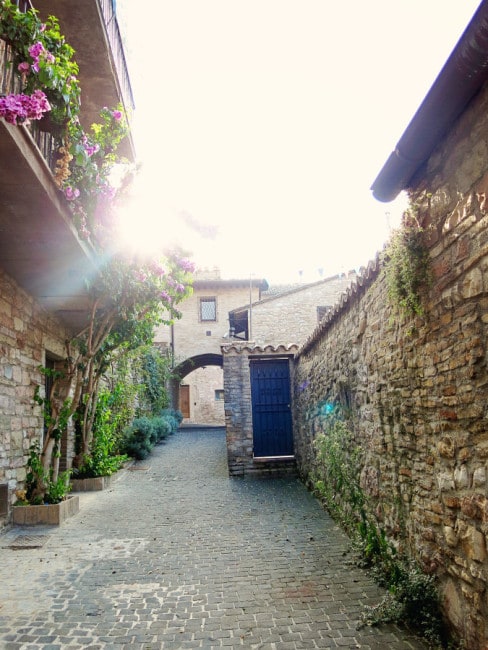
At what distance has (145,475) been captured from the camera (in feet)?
29.5

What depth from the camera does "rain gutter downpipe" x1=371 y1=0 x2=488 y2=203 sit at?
6.25 feet

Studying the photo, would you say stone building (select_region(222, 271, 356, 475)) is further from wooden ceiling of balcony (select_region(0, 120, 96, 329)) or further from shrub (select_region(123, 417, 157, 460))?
wooden ceiling of balcony (select_region(0, 120, 96, 329))

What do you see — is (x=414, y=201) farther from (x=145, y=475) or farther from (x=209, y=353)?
(x=209, y=353)

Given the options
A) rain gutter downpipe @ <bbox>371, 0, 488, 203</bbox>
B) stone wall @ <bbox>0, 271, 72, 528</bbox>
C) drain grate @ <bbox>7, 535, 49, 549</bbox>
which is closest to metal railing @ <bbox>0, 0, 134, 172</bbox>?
stone wall @ <bbox>0, 271, 72, 528</bbox>

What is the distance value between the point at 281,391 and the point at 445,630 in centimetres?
716

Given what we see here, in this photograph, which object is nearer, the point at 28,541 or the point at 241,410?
the point at 28,541

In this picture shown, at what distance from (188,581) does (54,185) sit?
11.7 feet

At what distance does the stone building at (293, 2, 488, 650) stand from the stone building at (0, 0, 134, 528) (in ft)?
8.86

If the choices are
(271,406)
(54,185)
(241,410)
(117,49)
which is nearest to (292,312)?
(271,406)

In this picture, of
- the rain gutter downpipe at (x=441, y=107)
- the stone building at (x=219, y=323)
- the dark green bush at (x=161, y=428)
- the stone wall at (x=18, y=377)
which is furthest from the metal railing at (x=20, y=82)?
the stone building at (x=219, y=323)

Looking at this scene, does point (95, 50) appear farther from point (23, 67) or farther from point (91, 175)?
point (23, 67)

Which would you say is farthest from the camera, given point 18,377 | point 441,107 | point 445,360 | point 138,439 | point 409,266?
point 138,439

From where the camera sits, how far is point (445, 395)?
260 cm

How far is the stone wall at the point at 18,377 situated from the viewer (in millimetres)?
5145
